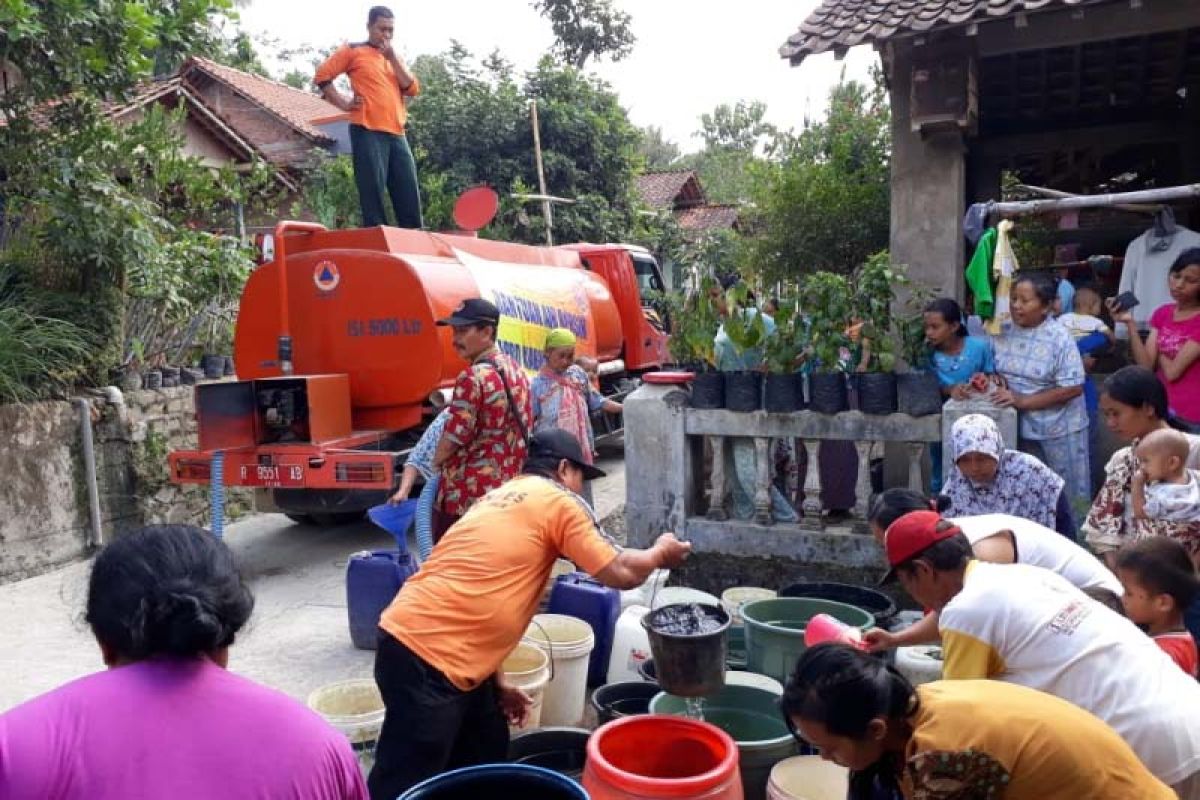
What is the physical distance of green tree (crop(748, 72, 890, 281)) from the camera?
1266 centimetres

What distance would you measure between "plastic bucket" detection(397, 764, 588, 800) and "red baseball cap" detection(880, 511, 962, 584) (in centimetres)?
107

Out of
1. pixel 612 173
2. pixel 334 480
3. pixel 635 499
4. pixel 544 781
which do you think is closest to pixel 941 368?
pixel 635 499

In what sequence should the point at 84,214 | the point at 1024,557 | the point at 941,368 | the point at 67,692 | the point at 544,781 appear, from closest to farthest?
the point at 67,692, the point at 544,781, the point at 1024,557, the point at 941,368, the point at 84,214

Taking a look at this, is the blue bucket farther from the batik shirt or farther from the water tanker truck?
the batik shirt

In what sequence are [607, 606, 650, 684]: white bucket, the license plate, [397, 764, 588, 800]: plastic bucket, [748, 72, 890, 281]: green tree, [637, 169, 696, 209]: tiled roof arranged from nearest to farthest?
[397, 764, 588, 800]: plastic bucket < [607, 606, 650, 684]: white bucket < the license plate < [748, 72, 890, 281]: green tree < [637, 169, 696, 209]: tiled roof

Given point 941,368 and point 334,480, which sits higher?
point 941,368

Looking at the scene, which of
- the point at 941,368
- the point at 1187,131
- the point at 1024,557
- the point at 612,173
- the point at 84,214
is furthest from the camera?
the point at 612,173

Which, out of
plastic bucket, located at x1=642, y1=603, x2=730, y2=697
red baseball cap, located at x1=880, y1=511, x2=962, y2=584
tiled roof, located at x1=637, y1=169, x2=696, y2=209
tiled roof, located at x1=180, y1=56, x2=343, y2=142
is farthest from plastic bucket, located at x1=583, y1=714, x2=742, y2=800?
tiled roof, located at x1=637, y1=169, x2=696, y2=209

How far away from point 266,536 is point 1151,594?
20.5 ft

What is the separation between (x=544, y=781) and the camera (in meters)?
2.33

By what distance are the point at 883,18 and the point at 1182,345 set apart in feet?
8.55

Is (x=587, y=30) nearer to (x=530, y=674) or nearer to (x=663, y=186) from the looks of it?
(x=663, y=186)

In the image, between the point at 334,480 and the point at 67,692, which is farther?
the point at 334,480

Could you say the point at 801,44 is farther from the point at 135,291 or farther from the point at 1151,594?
the point at 135,291
